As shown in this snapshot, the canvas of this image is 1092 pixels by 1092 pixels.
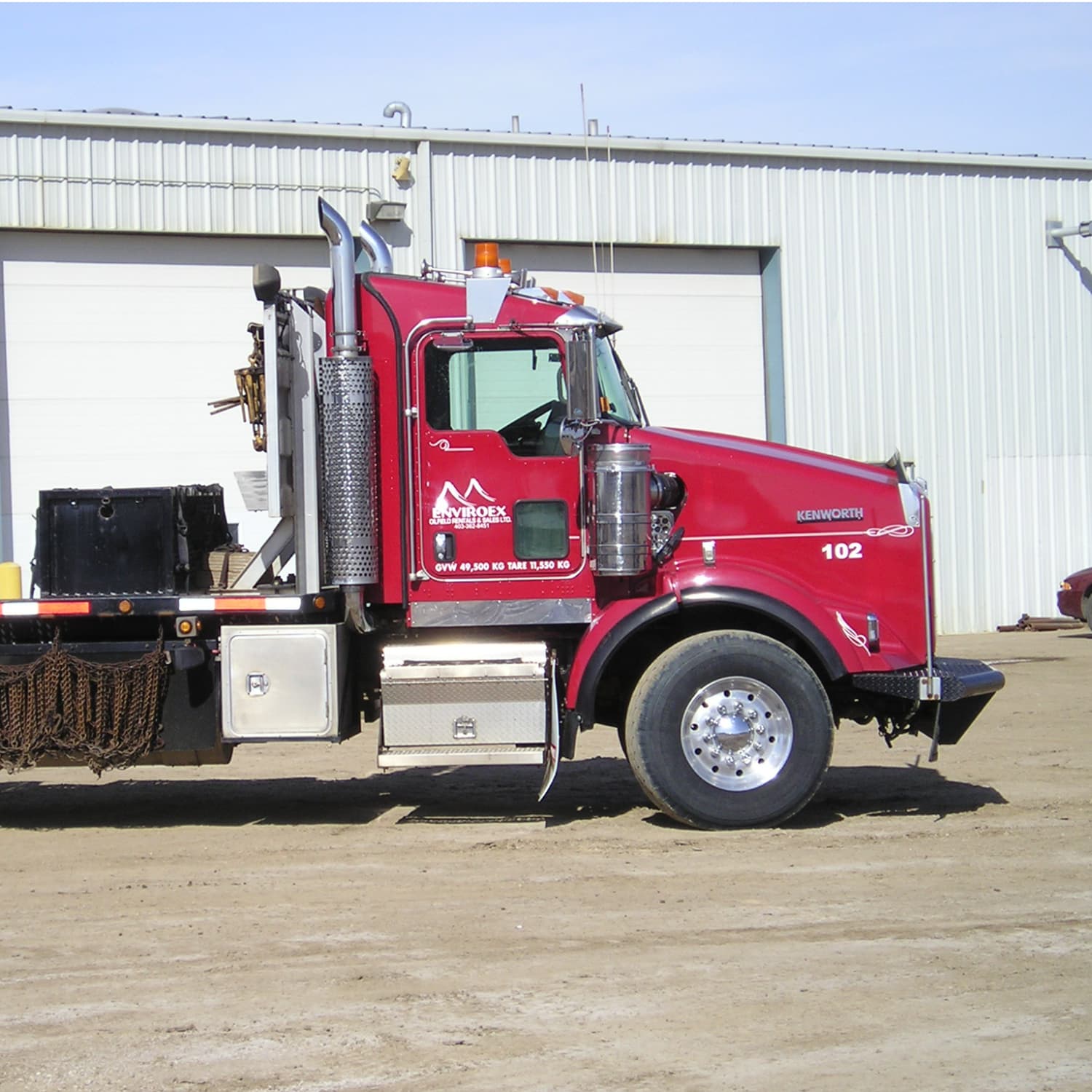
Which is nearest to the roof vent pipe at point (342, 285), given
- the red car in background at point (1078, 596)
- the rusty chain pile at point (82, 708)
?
the rusty chain pile at point (82, 708)

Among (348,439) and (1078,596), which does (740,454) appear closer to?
(348,439)

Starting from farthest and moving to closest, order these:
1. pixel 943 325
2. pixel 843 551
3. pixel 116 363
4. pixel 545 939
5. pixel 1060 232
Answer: pixel 1060 232
pixel 943 325
pixel 116 363
pixel 843 551
pixel 545 939

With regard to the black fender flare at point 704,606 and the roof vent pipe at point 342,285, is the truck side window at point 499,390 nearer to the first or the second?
the roof vent pipe at point 342,285

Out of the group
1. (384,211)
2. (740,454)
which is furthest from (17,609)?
(384,211)

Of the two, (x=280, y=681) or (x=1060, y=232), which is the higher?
(x=1060, y=232)

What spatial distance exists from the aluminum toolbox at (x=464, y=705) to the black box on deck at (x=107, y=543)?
4.79 ft

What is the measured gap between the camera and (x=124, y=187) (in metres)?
18.0

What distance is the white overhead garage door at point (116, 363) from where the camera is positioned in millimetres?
17797

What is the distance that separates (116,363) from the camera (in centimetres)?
1805

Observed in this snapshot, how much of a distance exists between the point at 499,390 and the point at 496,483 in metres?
0.52

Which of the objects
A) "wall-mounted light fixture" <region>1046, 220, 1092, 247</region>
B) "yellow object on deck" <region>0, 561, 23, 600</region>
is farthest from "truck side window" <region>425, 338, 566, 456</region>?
"wall-mounted light fixture" <region>1046, 220, 1092, 247</region>

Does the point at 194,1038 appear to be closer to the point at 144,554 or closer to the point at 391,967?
the point at 391,967

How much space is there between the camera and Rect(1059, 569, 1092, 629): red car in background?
808 inches

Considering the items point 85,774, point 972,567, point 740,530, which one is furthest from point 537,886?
point 972,567
